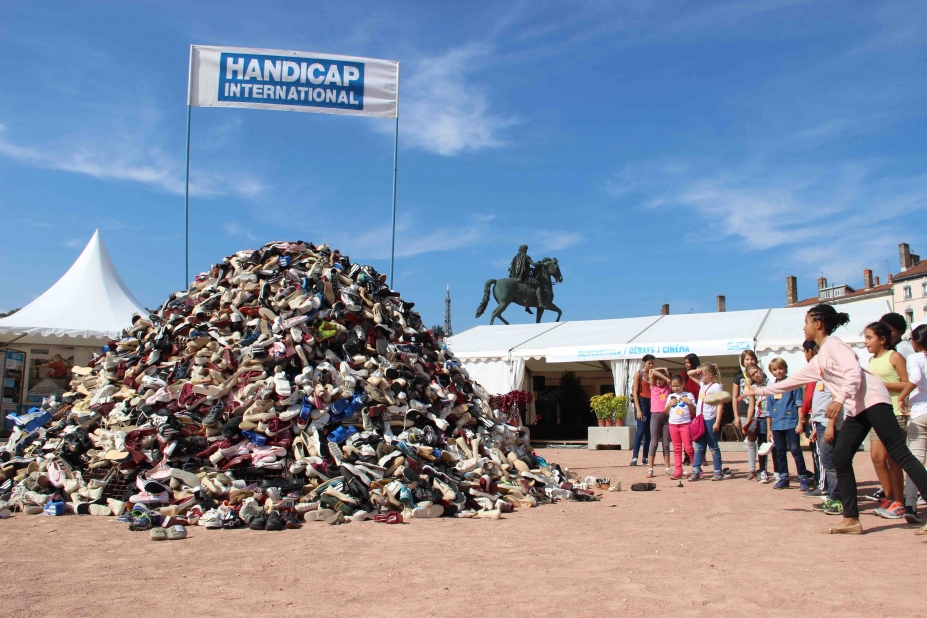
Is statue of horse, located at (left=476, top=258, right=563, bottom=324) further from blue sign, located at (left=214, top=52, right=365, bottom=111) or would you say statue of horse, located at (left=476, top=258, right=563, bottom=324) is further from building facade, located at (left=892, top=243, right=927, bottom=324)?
building facade, located at (left=892, top=243, right=927, bottom=324)

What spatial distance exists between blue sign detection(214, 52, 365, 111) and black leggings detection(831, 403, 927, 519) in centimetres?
841

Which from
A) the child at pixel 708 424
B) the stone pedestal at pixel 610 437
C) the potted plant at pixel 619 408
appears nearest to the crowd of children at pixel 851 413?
the child at pixel 708 424

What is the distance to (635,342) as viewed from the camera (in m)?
14.9

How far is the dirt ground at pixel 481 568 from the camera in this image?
304cm

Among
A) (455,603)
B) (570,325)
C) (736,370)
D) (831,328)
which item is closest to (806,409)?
(831,328)

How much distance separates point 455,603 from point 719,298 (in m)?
61.0

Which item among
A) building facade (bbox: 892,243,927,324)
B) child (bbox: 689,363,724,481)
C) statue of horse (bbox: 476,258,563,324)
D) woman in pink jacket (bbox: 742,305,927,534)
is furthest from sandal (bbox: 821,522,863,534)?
building facade (bbox: 892,243,927,324)

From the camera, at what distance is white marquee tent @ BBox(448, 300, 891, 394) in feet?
44.9

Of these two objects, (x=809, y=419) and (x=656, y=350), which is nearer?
(x=809, y=419)

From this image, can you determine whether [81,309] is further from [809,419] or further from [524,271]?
[809,419]

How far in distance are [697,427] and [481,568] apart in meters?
5.29

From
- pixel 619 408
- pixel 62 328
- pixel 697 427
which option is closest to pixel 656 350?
pixel 619 408

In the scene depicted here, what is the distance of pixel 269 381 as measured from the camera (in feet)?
19.6

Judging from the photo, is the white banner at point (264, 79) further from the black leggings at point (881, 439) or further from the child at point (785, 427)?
the black leggings at point (881, 439)
